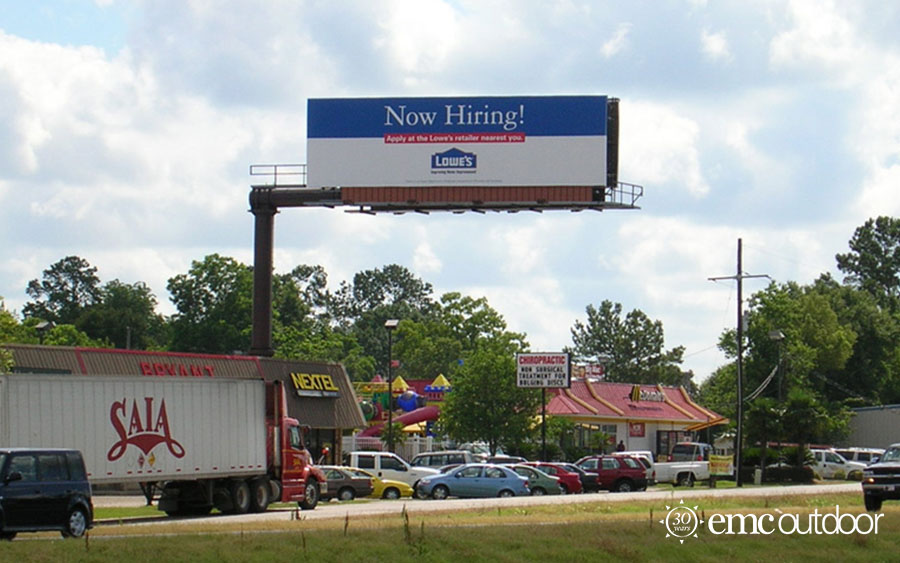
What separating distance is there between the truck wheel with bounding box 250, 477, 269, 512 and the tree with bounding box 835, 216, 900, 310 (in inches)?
4679

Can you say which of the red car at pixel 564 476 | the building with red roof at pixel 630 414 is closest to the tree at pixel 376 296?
the building with red roof at pixel 630 414

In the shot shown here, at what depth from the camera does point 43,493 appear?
79.7ft

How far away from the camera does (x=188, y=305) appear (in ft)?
407

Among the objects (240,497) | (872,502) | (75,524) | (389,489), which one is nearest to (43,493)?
(75,524)

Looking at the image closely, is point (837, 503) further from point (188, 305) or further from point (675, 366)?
point (675, 366)

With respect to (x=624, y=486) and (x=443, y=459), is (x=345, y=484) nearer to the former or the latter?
(x=443, y=459)

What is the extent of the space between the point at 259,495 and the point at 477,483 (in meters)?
8.60

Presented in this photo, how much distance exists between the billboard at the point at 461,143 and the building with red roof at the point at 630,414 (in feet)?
63.4

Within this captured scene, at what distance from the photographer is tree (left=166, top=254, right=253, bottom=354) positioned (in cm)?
12100

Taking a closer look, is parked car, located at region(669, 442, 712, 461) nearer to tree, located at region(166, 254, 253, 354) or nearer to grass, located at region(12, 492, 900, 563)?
grass, located at region(12, 492, 900, 563)

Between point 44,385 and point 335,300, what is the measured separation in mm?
162230

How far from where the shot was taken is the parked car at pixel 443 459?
160 ft

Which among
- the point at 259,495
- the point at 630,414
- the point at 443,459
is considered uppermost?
the point at 630,414

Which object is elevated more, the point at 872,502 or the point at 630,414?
the point at 872,502
